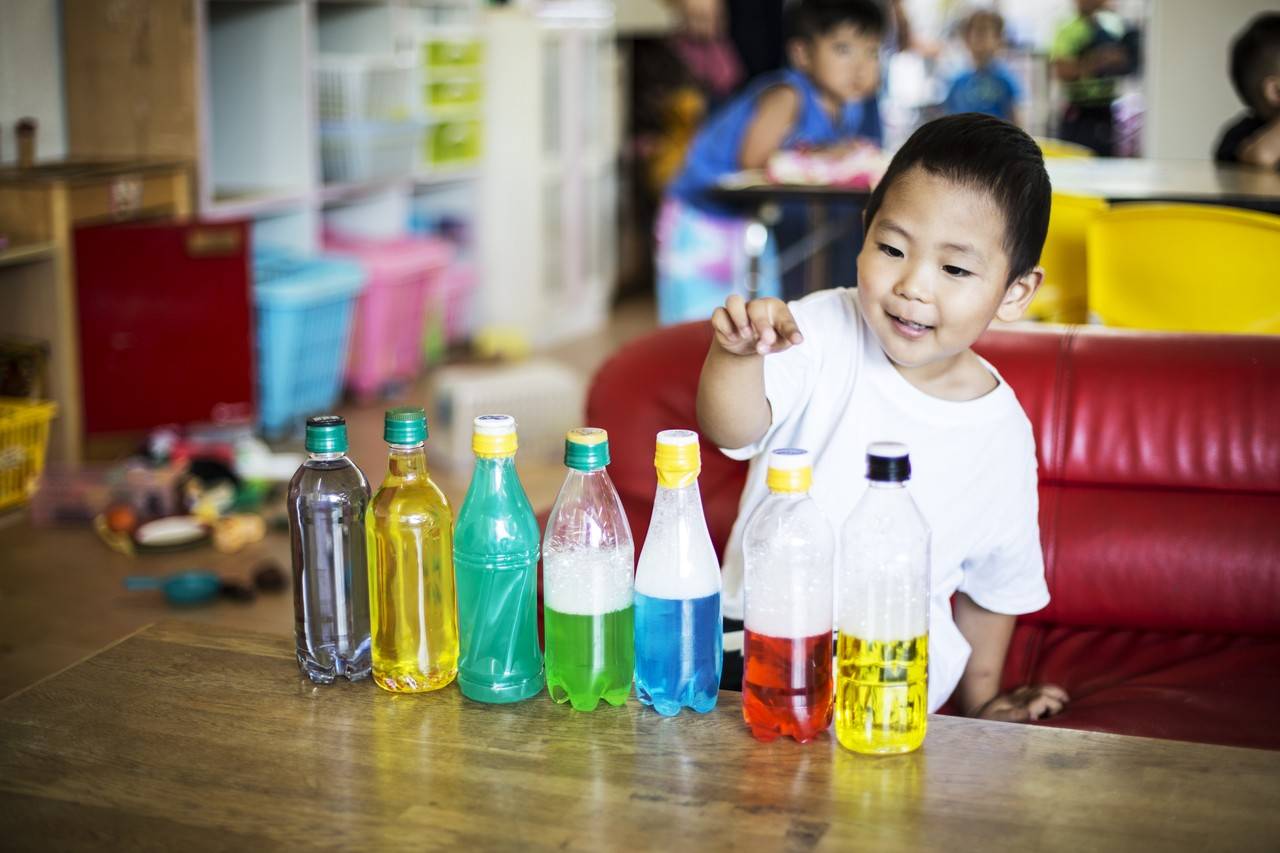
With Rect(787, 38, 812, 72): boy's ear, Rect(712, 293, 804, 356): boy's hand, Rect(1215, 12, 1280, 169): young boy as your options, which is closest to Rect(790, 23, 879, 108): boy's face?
Rect(787, 38, 812, 72): boy's ear

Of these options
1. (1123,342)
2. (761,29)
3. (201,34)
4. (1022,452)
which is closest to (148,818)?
(1022,452)

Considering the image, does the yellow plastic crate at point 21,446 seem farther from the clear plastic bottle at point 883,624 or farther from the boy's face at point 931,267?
the clear plastic bottle at point 883,624

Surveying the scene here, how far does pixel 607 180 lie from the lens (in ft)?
20.8

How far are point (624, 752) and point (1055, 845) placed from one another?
0.32m

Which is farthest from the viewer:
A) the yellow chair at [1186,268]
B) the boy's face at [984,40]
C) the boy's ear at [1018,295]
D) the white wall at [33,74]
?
the boy's face at [984,40]

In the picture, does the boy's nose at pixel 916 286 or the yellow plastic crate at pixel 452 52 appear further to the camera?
the yellow plastic crate at pixel 452 52

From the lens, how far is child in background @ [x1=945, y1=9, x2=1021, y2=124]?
657cm

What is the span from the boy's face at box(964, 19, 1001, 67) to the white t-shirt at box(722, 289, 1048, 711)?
571 cm

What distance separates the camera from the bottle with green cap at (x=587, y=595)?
1148 mm

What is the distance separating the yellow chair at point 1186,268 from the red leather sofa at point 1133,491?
1.99 ft

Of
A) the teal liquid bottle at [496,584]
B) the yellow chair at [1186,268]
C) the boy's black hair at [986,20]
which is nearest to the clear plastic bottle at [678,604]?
the teal liquid bottle at [496,584]

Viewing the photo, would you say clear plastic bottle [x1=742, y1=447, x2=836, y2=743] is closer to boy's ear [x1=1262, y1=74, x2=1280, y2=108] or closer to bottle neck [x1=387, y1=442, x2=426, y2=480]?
bottle neck [x1=387, y1=442, x2=426, y2=480]

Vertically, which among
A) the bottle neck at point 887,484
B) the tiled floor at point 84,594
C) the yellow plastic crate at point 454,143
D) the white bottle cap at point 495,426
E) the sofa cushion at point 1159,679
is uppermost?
the yellow plastic crate at point 454,143

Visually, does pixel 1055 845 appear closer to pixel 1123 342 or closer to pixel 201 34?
pixel 1123 342
